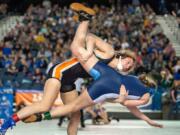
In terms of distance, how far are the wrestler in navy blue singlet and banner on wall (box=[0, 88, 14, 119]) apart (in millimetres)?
8206

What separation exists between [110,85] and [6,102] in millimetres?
8783

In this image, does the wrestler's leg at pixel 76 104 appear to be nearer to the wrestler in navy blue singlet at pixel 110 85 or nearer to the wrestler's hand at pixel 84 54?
the wrestler in navy blue singlet at pixel 110 85

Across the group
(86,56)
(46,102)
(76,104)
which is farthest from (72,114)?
(86,56)

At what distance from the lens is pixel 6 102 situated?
624 inches

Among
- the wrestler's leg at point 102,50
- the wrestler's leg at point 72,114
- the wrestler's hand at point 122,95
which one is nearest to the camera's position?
the wrestler's hand at point 122,95

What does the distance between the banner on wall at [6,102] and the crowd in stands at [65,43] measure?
6.52ft

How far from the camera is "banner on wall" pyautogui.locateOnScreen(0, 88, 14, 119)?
51.0ft

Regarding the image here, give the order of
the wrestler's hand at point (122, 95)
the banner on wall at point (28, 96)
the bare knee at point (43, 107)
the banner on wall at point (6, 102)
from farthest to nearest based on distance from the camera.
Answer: the banner on wall at point (28, 96) < the banner on wall at point (6, 102) < the bare knee at point (43, 107) < the wrestler's hand at point (122, 95)

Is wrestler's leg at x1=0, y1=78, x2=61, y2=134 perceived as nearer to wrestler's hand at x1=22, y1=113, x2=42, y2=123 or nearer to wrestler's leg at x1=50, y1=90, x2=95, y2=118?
wrestler's hand at x1=22, y1=113, x2=42, y2=123

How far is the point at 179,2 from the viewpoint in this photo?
95.8 ft

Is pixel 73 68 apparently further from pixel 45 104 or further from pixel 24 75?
pixel 24 75

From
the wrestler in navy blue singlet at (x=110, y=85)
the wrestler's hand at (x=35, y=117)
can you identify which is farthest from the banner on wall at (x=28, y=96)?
the wrestler in navy blue singlet at (x=110, y=85)

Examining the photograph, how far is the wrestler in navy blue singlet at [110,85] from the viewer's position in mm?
7473

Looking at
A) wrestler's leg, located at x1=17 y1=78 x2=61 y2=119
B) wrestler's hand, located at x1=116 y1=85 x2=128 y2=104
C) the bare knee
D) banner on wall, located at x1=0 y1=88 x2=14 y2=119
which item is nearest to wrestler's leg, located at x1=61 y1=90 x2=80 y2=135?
wrestler's leg, located at x1=17 y1=78 x2=61 y2=119
